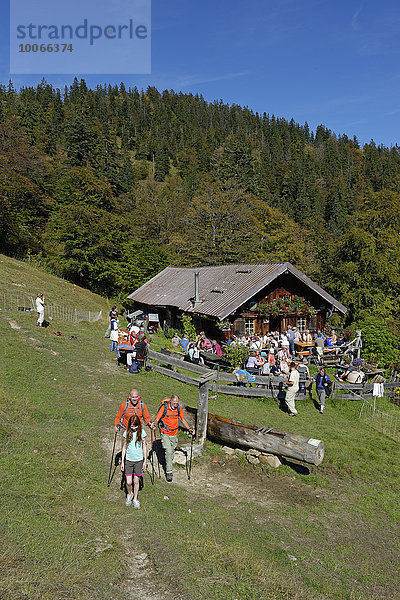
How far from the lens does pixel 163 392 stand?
14.9 metres

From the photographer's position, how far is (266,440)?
1005 cm

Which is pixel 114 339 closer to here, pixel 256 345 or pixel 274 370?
pixel 256 345

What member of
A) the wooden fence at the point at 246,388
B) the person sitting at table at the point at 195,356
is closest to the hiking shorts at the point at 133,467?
the wooden fence at the point at 246,388

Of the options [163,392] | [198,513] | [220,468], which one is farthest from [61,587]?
[163,392]

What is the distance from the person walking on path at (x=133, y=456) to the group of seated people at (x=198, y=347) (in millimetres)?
11972

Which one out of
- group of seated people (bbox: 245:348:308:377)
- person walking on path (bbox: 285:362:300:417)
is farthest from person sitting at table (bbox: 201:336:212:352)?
person walking on path (bbox: 285:362:300:417)

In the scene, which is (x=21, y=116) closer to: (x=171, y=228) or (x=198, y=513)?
(x=171, y=228)

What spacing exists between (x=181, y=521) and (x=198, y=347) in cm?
1439

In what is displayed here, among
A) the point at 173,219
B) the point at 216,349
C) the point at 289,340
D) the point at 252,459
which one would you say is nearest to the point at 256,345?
the point at 216,349

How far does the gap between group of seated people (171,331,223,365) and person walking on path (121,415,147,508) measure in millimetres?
11972

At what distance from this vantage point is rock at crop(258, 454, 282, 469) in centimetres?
1035

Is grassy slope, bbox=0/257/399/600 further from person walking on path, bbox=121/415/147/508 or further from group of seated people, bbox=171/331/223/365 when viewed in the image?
group of seated people, bbox=171/331/223/365

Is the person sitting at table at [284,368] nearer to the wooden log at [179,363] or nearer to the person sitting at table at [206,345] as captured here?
the wooden log at [179,363]

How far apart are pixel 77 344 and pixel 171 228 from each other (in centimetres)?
3609
